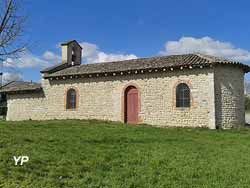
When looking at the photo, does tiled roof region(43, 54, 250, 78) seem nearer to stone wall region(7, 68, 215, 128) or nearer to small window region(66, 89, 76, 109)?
stone wall region(7, 68, 215, 128)

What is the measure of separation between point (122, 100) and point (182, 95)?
14.8 feet

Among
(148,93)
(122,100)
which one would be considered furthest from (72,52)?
(148,93)

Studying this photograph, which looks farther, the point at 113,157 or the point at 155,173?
the point at 113,157

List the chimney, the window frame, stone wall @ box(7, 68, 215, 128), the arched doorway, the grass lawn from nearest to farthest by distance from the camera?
1. the grass lawn
2. stone wall @ box(7, 68, 215, 128)
3. the window frame
4. the arched doorway
5. the chimney

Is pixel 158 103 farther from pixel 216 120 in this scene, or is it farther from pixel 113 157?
pixel 113 157

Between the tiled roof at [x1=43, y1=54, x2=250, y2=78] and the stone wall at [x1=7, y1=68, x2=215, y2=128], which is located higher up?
the tiled roof at [x1=43, y1=54, x2=250, y2=78]

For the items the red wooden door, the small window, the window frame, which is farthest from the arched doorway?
the small window

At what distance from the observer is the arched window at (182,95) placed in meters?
20.1

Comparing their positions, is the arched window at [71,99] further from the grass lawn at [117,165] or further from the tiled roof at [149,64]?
the grass lawn at [117,165]

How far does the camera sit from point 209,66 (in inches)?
755

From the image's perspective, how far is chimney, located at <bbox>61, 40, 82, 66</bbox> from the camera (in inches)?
1139

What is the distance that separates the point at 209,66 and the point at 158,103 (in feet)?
13.7

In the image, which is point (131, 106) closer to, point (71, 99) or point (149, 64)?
point (149, 64)

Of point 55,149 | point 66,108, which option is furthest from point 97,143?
point 66,108
